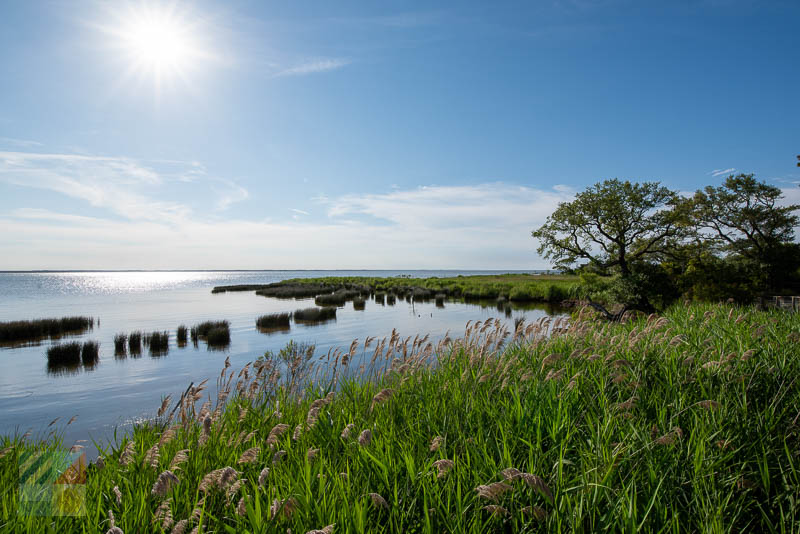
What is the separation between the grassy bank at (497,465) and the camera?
2.24 m

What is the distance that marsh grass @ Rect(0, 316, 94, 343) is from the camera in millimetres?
22219

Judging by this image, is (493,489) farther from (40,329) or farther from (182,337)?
(40,329)

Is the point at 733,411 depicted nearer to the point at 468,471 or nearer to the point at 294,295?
the point at 468,471

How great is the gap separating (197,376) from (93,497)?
13.3m

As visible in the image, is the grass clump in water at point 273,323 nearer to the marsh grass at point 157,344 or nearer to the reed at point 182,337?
the reed at point 182,337

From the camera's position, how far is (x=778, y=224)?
94.0 ft

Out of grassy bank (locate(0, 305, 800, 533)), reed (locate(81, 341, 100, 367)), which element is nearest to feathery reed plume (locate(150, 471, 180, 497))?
grassy bank (locate(0, 305, 800, 533))

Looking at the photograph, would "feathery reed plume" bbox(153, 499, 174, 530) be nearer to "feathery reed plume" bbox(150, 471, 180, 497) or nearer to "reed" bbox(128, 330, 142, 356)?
"feathery reed plume" bbox(150, 471, 180, 497)

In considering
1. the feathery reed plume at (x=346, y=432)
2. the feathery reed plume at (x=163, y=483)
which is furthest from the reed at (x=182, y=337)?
the feathery reed plume at (x=163, y=483)

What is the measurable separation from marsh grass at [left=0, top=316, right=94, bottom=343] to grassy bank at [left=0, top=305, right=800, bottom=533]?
25670 millimetres

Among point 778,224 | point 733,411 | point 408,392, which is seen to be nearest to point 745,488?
point 733,411

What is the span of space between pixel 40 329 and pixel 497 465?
3175cm

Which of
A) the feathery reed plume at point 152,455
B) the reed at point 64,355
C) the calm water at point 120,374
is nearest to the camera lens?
the feathery reed plume at point 152,455

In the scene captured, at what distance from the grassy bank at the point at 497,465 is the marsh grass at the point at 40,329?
25.7 meters
